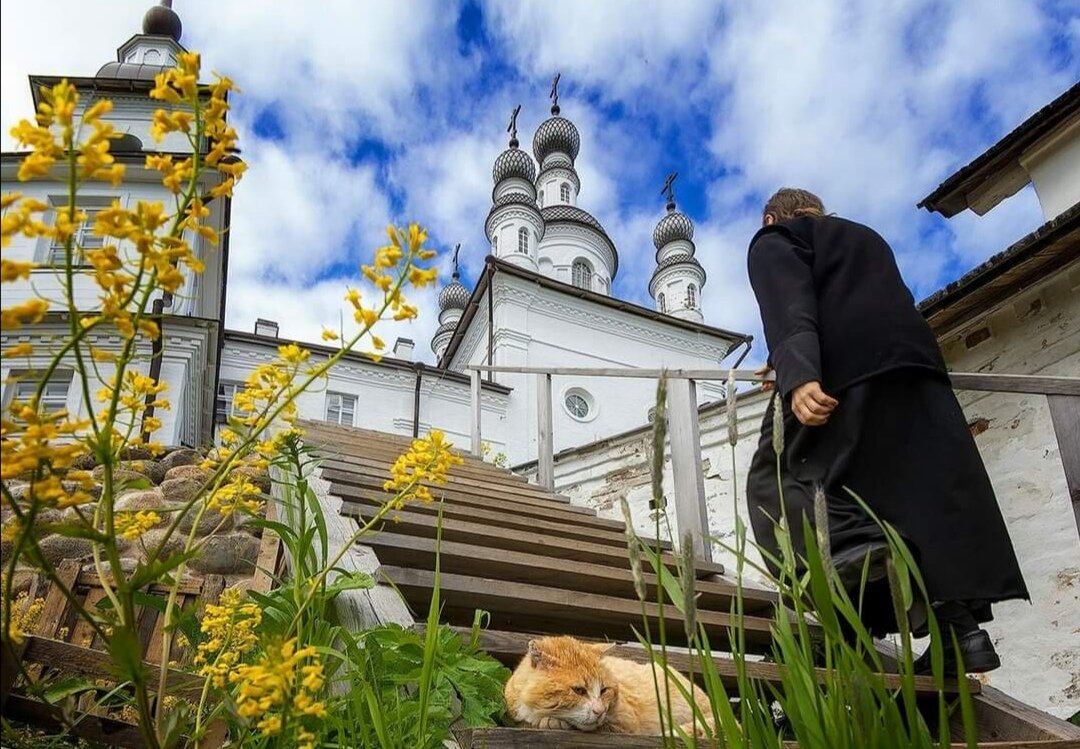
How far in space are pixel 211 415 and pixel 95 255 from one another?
47.3 feet

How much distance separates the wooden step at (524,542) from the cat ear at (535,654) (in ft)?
3.66

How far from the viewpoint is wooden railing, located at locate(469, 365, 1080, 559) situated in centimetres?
229

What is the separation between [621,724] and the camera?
1.67 m

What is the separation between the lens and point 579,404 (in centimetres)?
2044

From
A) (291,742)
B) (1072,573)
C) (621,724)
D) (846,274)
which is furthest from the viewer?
(1072,573)

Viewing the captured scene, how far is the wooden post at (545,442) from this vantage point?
16.1 ft

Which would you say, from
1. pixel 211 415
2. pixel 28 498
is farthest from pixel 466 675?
pixel 211 415

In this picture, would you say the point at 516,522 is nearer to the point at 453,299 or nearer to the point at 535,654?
the point at 535,654

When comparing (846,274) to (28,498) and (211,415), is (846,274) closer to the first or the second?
(28,498)

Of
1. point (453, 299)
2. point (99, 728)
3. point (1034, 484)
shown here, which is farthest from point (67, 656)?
point (453, 299)

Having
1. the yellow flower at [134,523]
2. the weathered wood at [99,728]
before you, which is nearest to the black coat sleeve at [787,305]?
the yellow flower at [134,523]

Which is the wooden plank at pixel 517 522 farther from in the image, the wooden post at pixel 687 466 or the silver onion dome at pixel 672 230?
the silver onion dome at pixel 672 230

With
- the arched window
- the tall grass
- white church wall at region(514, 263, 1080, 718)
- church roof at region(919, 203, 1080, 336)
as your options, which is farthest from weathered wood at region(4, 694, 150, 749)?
the arched window

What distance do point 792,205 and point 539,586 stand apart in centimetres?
152
